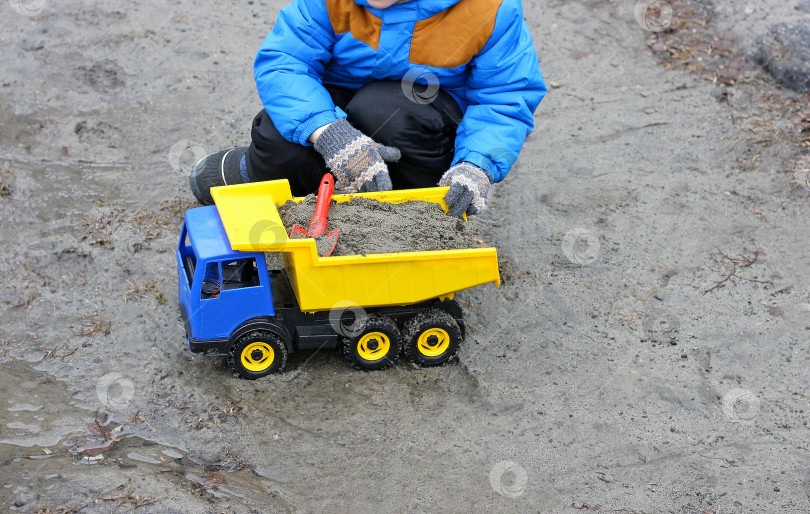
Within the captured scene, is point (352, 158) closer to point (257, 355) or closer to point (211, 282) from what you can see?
point (211, 282)

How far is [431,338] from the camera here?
3.14 m

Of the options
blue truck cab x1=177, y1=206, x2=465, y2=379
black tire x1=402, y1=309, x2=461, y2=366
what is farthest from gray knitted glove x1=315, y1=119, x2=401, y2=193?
black tire x1=402, y1=309, x2=461, y2=366

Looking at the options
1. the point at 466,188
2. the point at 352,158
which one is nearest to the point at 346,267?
the point at 352,158

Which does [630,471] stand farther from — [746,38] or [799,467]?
[746,38]

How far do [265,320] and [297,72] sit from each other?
1.04 meters

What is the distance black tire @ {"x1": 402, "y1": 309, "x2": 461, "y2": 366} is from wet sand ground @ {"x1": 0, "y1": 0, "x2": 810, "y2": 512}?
2.8 inches

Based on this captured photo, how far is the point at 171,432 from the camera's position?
2.82 metres

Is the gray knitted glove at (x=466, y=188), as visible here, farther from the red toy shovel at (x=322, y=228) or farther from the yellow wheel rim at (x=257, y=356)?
the yellow wheel rim at (x=257, y=356)

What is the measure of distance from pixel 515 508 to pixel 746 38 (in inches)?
159

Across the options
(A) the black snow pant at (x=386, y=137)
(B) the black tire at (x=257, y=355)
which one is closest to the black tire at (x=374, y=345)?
(B) the black tire at (x=257, y=355)

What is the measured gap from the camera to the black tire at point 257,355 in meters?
2.97

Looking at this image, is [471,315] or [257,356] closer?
[257,356]

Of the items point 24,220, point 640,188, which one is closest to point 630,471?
point 640,188

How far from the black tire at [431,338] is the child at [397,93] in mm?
443
